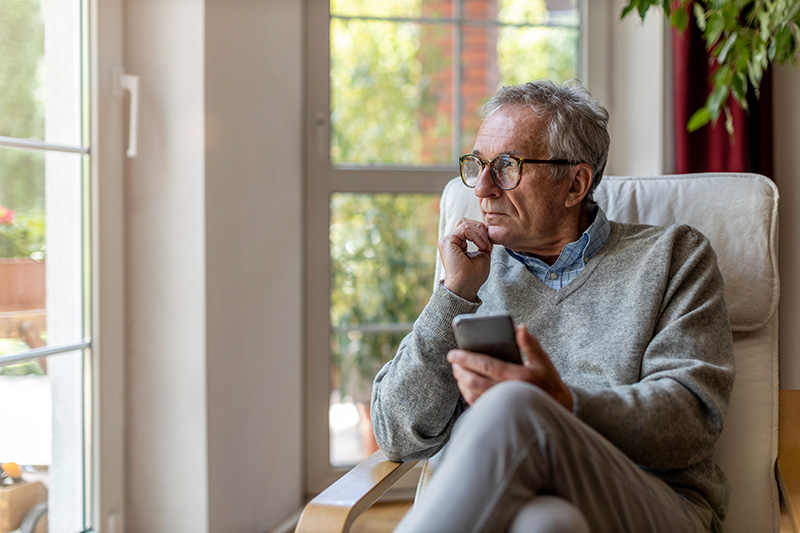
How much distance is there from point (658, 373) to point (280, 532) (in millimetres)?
1383

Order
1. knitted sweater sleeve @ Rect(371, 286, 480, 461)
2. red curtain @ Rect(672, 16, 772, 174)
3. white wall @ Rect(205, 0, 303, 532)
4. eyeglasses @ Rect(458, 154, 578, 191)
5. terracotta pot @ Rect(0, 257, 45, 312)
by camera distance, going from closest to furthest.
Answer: knitted sweater sleeve @ Rect(371, 286, 480, 461), eyeglasses @ Rect(458, 154, 578, 191), terracotta pot @ Rect(0, 257, 45, 312), white wall @ Rect(205, 0, 303, 532), red curtain @ Rect(672, 16, 772, 174)

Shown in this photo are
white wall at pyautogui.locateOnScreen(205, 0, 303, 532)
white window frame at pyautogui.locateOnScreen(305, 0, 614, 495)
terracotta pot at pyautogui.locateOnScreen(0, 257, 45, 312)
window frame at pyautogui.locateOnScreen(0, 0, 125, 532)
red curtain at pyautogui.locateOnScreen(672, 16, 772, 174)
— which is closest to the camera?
terracotta pot at pyautogui.locateOnScreen(0, 257, 45, 312)

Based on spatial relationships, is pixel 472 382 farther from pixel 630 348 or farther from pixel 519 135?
pixel 519 135

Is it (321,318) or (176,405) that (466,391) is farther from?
(321,318)

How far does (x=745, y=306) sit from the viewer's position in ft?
5.09

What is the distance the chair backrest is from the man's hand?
0.58 metres

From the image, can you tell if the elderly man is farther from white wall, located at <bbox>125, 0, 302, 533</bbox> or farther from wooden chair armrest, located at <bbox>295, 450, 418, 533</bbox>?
Answer: white wall, located at <bbox>125, 0, 302, 533</bbox>

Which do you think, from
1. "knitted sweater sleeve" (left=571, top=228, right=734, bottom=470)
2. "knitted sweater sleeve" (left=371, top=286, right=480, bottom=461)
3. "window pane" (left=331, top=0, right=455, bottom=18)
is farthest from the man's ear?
"window pane" (left=331, top=0, right=455, bottom=18)

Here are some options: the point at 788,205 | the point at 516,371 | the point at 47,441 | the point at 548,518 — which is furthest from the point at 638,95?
the point at 47,441

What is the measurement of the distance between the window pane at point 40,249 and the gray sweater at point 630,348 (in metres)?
0.88

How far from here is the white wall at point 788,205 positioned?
200cm

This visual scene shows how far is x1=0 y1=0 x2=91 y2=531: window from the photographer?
1736 millimetres

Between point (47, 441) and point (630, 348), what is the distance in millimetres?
1431

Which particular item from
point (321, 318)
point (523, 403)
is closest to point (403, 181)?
point (321, 318)
